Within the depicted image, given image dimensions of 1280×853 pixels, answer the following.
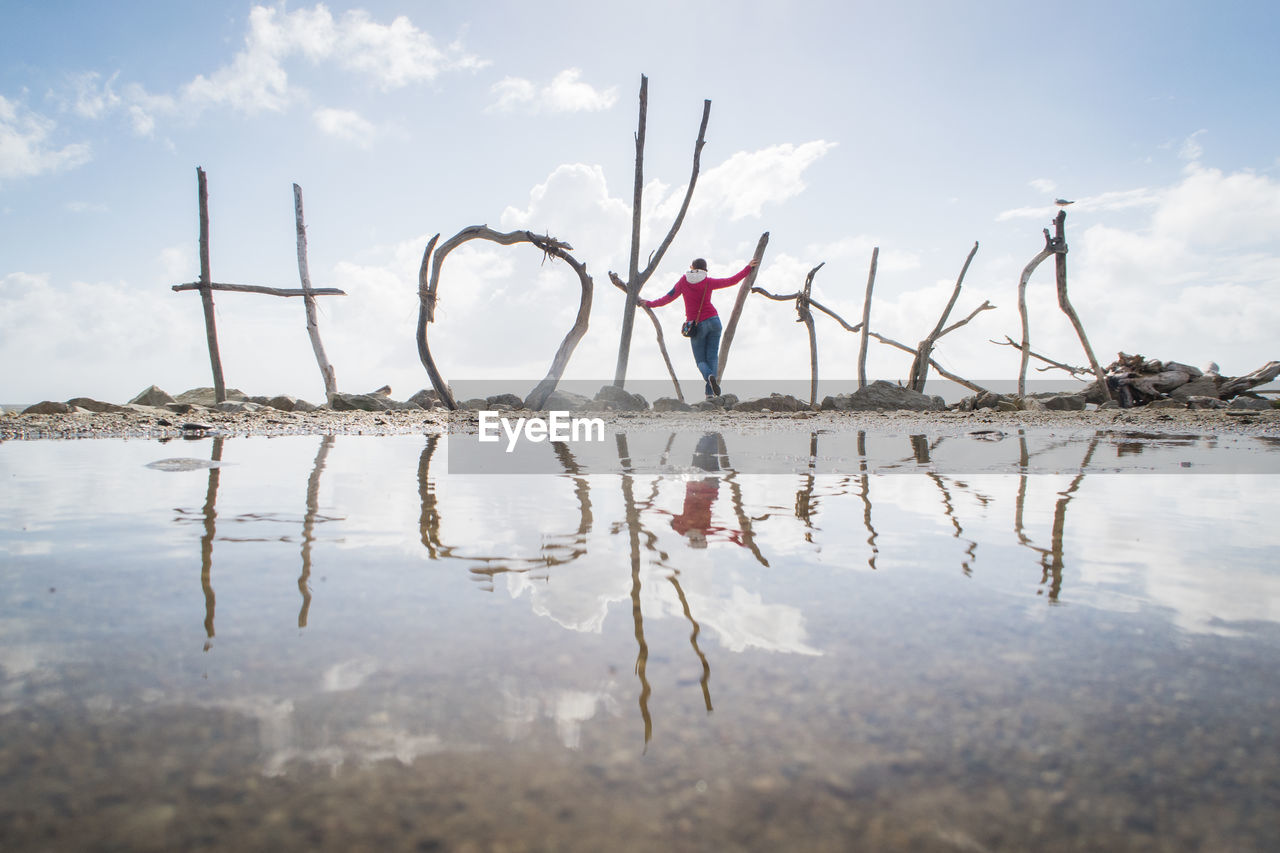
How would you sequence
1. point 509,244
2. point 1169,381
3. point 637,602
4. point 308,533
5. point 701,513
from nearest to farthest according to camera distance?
point 637,602
point 308,533
point 701,513
point 509,244
point 1169,381

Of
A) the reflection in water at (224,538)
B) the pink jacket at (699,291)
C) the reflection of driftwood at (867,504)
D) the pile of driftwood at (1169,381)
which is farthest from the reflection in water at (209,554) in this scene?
the pile of driftwood at (1169,381)

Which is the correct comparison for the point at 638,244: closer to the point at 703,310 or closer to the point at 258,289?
the point at 703,310

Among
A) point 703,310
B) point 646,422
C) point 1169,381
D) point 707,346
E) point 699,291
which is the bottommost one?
point 646,422

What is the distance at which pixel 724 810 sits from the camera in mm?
955

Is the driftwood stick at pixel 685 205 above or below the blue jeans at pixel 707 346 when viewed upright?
above

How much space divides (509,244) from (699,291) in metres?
3.53

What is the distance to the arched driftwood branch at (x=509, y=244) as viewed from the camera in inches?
457

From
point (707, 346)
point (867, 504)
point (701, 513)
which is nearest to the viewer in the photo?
point (701, 513)

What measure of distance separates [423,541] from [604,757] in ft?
5.03

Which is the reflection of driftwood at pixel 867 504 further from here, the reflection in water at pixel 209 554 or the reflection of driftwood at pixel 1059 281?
the reflection of driftwood at pixel 1059 281

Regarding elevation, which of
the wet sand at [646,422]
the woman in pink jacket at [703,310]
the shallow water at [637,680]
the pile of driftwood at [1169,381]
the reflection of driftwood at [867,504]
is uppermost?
the woman in pink jacket at [703,310]

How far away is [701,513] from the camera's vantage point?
2980 millimetres

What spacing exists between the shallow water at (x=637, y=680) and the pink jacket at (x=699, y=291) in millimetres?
10831

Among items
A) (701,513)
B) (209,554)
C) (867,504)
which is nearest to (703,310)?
(867,504)
